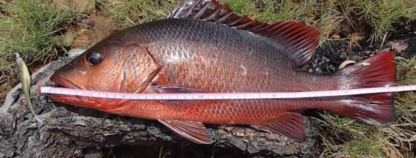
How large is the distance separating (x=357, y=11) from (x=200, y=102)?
5.88 ft

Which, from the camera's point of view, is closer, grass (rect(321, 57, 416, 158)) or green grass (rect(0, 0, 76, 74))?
grass (rect(321, 57, 416, 158))

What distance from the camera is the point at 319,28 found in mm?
4023

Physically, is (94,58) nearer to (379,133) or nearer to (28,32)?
(28,32)

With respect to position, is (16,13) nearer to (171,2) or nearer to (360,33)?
(171,2)

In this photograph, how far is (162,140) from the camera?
11.0ft

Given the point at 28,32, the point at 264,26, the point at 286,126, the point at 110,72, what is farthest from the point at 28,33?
the point at 286,126

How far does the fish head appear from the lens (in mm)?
2887

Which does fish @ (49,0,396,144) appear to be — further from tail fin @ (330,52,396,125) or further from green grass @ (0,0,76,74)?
green grass @ (0,0,76,74)

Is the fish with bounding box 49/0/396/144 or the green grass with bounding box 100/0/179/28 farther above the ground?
the green grass with bounding box 100/0/179/28

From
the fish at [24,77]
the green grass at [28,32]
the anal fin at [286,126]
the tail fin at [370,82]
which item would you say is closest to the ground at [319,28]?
the green grass at [28,32]

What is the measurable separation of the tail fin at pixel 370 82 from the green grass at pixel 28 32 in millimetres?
2254

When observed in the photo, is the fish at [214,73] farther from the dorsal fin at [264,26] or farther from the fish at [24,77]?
the fish at [24,77]

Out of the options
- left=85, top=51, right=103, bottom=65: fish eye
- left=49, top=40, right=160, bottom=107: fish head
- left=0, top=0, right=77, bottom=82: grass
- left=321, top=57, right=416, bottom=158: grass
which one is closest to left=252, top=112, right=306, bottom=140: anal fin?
left=321, top=57, right=416, bottom=158: grass

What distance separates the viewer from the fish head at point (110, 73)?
2887mm
